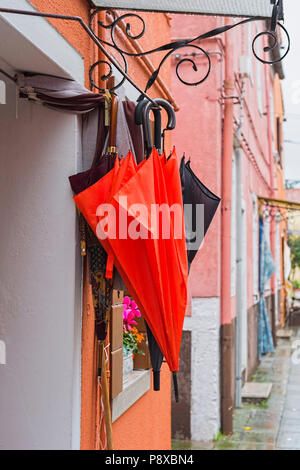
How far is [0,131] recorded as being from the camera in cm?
338

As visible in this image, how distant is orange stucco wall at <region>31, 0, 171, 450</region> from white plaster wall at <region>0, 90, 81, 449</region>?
0.47 ft

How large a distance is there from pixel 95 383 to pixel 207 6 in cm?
211

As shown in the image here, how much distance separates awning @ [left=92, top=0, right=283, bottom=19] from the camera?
2980 millimetres

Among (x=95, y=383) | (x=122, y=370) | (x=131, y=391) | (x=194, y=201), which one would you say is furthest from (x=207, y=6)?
(x=131, y=391)

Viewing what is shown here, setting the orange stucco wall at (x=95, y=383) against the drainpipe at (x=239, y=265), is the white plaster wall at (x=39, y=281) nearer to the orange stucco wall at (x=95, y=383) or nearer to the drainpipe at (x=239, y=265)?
the orange stucco wall at (x=95, y=383)

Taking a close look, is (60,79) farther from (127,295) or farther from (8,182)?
(127,295)

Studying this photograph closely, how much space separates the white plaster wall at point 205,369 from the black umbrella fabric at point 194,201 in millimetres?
4445

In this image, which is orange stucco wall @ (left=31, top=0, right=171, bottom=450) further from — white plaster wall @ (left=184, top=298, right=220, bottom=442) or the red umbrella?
white plaster wall @ (left=184, top=298, right=220, bottom=442)

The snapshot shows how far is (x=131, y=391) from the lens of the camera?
4.41 metres

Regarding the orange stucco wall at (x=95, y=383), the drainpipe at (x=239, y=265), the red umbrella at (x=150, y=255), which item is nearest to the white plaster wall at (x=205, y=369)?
the drainpipe at (x=239, y=265)

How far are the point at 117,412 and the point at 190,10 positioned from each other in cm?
247

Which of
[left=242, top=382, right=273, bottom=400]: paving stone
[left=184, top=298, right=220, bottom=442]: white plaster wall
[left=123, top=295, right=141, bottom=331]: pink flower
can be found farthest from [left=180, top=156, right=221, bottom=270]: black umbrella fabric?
[left=242, top=382, right=273, bottom=400]: paving stone

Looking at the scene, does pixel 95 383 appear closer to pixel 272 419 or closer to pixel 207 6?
pixel 207 6

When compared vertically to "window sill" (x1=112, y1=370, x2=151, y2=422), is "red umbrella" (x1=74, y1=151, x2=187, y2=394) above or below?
above
